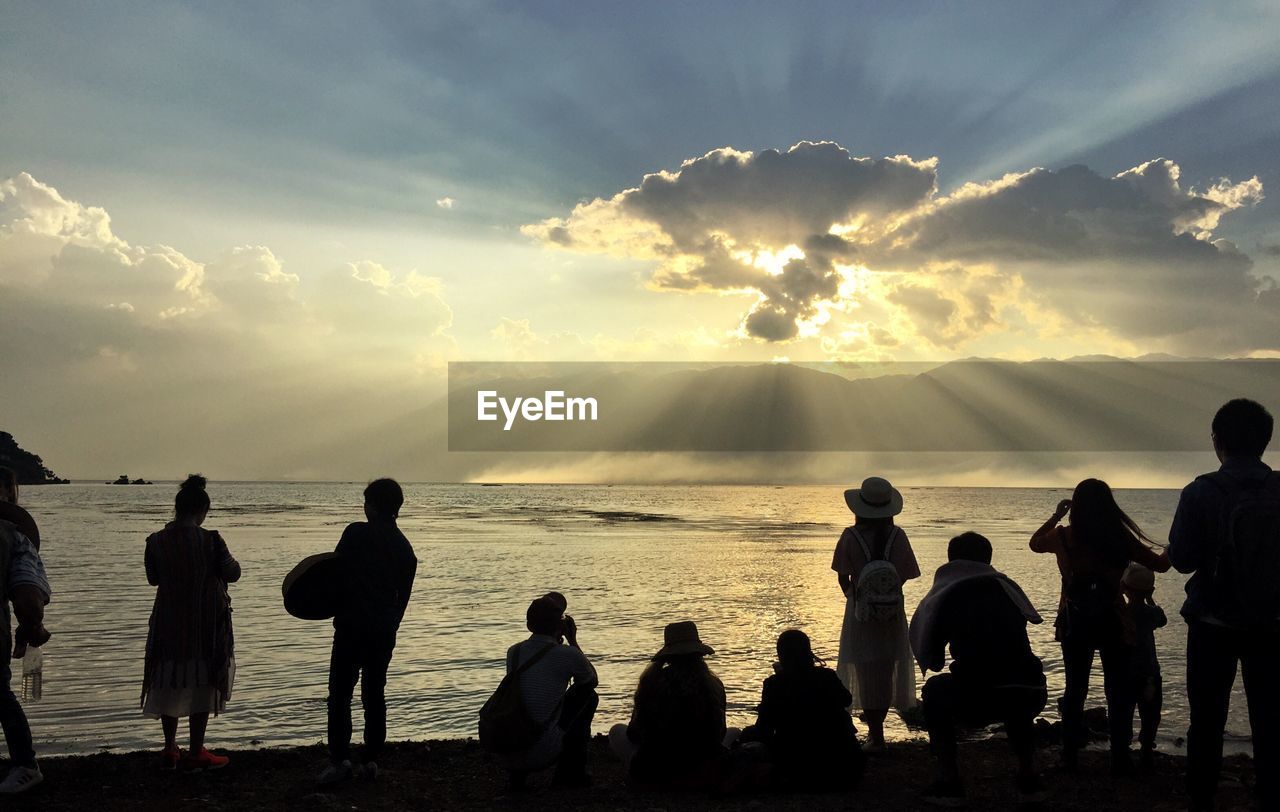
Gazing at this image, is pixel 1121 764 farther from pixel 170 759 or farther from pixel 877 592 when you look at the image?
pixel 170 759

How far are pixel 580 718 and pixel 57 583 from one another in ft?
75.0

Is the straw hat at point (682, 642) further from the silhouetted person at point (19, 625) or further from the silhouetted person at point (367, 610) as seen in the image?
the silhouetted person at point (19, 625)

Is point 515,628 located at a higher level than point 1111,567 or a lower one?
lower

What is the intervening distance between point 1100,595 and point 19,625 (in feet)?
25.9

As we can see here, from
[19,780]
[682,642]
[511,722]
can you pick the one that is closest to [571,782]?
[511,722]

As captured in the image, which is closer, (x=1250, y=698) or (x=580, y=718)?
(x=1250, y=698)

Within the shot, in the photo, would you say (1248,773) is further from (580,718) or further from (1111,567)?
(580,718)

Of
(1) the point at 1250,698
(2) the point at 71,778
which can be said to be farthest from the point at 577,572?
(1) the point at 1250,698

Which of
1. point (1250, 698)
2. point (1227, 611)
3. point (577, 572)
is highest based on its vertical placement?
point (1227, 611)

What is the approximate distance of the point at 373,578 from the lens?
7.17 meters

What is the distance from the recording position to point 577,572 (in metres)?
28.9

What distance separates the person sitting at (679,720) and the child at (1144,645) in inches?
133

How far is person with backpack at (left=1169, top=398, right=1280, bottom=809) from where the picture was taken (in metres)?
5.50

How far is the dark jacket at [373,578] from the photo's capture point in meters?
7.12
